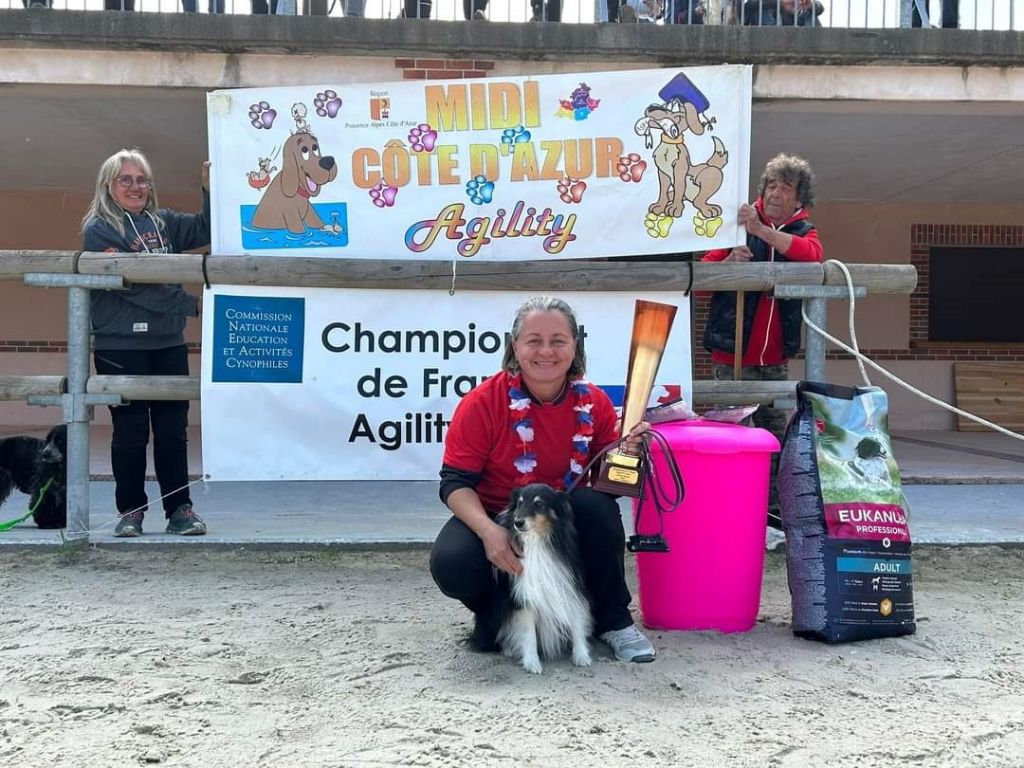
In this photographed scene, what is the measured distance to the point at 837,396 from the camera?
333 cm

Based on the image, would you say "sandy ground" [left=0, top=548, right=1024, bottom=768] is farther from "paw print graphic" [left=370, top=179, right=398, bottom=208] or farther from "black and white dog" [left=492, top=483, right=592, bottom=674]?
"paw print graphic" [left=370, top=179, right=398, bottom=208]

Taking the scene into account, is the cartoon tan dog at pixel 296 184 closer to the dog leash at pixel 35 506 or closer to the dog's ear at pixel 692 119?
the dog's ear at pixel 692 119

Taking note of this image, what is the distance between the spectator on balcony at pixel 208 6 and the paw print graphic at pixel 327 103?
321 cm

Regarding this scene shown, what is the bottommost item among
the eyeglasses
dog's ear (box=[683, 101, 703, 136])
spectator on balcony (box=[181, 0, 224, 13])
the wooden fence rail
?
the wooden fence rail

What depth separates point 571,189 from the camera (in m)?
4.29

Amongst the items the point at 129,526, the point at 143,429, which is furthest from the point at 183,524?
the point at 143,429

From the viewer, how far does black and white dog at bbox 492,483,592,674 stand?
2838 mm

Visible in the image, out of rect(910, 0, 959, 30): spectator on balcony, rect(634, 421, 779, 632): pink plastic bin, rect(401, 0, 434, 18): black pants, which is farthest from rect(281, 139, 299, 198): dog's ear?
rect(910, 0, 959, 30): spectator on balcony

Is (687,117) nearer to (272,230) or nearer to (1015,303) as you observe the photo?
(272,230)

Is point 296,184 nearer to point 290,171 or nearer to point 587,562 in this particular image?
point 290,171

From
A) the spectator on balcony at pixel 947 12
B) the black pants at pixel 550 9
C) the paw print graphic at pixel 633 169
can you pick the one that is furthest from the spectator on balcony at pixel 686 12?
the paw print graphic at pixel 633 169

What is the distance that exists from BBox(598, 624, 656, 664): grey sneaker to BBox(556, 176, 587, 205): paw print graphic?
6.88 feet

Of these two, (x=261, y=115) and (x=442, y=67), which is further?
(x=442, y=67)

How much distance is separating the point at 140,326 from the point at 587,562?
2.64 meters
